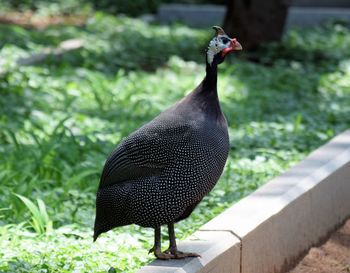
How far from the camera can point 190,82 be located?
31.5 feet

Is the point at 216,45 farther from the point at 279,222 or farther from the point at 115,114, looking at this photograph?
the point at 115,114

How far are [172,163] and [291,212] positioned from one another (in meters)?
1.20

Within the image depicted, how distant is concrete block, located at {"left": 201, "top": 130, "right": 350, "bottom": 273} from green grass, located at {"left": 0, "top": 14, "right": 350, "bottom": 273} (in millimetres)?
379

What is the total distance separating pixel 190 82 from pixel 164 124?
17.5ft

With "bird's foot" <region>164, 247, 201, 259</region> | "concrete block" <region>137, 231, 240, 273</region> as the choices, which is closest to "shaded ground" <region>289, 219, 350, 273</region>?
"concrete block" <region>137, 231, 240, 273</region>

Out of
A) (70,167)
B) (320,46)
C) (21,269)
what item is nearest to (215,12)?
(320,46)

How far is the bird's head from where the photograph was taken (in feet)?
14.3

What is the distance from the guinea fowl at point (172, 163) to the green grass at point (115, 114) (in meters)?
0.38

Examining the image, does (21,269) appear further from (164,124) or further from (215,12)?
(215,12)

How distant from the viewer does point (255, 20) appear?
11367mm

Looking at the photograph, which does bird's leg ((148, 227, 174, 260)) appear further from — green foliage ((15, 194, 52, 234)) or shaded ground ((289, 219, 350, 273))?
shaded ground ((289, 219, 350, 273))

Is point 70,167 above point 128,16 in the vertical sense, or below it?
above

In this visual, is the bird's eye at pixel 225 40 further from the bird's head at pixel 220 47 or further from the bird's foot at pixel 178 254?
the bird's foot at pixel 178 254

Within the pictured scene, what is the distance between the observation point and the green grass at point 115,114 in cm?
509
